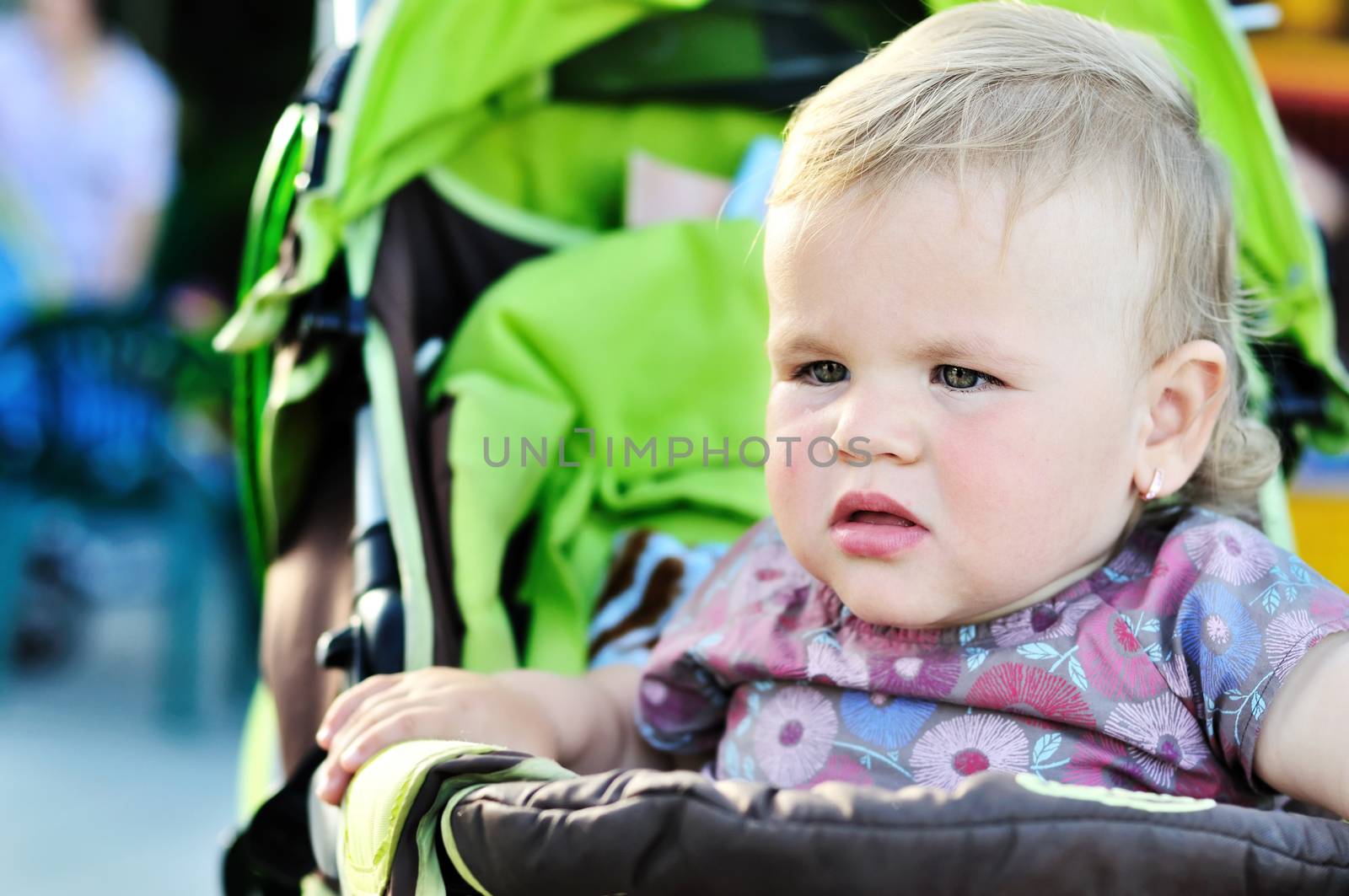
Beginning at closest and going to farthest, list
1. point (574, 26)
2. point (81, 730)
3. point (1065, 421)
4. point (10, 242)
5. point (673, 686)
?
1. point (1065, 421)
2. point (673, 686)
3. point (574, 26)
4. point (81, 730)
5. point (10, 242)

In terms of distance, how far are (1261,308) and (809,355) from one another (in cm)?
54

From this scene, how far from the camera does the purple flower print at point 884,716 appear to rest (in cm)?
90

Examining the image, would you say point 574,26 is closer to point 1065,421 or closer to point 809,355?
point 809,355

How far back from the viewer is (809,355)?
2.94 feet

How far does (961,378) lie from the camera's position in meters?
0.85

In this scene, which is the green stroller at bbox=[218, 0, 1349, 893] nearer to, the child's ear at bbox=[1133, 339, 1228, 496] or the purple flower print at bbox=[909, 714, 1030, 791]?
the child's ear at bbox=[1133, 339, 1228, 496]

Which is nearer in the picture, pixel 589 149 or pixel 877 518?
pixel 877 518

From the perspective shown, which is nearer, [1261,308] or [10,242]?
[1261,308]

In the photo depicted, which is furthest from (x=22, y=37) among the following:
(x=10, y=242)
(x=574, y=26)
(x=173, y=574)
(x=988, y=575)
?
(x=988, y=575)

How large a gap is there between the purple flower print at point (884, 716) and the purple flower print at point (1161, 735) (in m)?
0.12

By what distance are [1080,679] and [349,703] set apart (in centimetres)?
52

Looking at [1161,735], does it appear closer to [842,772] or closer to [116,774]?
[842,772]

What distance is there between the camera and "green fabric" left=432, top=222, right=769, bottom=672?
1.33 meters

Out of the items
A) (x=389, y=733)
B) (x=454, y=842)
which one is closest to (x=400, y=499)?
(x=389, y=733)
